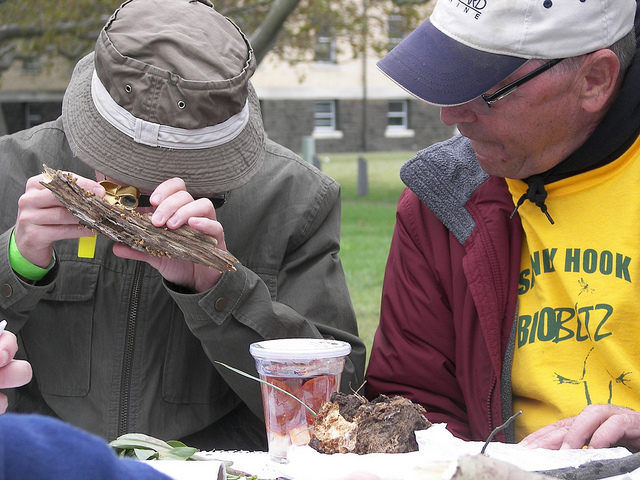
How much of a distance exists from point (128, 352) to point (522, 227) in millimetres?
1102

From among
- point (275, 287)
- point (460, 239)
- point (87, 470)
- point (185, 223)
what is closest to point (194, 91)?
point (185, 223)

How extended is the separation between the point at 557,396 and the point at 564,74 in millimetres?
781

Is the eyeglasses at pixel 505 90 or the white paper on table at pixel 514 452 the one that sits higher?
the eyeglasses at pixel 505 90

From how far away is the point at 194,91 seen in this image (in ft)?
5.69

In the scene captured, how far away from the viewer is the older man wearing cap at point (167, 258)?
1758mm

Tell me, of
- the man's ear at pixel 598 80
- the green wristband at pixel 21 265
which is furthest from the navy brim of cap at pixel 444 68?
the green wristband at pixel 21 265

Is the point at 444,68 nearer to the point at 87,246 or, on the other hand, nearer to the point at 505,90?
the point at 505,90

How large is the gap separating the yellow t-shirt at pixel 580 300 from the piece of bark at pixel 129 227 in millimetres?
847

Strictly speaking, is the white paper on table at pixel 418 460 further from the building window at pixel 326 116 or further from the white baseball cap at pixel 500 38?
the building window at pixel 326 116

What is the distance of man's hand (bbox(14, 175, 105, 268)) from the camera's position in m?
1.71

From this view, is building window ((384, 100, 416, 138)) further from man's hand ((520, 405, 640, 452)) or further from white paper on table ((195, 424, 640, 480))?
white paper on table ((195, 424, 640, 480))

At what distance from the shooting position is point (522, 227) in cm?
208

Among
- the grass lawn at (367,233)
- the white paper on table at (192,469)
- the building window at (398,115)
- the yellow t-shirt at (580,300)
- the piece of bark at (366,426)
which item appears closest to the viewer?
the white paper on table at (192,469)

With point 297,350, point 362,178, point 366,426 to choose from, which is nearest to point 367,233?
point 362,178
